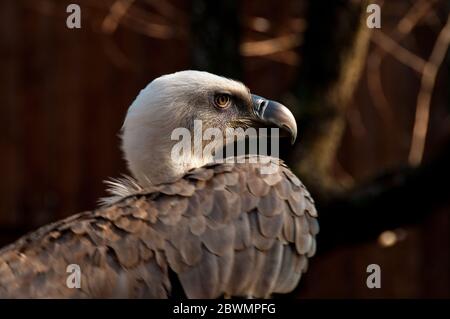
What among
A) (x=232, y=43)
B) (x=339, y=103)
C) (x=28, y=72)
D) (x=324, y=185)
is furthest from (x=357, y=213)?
(x=28, y=72)

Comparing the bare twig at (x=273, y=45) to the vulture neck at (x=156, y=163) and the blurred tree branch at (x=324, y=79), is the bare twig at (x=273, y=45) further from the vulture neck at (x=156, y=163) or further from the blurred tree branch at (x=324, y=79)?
the vulture neck at (x=156, y=163)

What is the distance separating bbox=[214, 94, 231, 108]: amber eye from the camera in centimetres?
414

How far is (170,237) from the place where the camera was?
332 centimetres

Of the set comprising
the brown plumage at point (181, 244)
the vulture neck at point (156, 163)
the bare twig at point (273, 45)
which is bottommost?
the brown plumage at point (181, 244)

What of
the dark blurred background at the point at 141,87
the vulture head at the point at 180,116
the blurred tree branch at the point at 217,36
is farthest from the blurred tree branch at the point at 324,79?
the vulture head at the point at 180,116

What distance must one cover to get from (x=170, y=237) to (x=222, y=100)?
102 centimetres

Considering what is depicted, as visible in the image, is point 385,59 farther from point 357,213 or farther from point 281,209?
point 281,209

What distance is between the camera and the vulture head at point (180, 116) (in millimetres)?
3863

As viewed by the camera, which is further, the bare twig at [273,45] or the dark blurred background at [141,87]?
the dark blurred background at [141,87]

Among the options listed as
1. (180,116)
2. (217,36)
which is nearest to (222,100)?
(180,116)

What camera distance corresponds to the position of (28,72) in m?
8.09

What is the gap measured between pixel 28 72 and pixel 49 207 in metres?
1.20

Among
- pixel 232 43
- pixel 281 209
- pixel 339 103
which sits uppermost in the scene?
pixel 232 43

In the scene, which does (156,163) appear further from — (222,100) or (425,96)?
(425,96)
